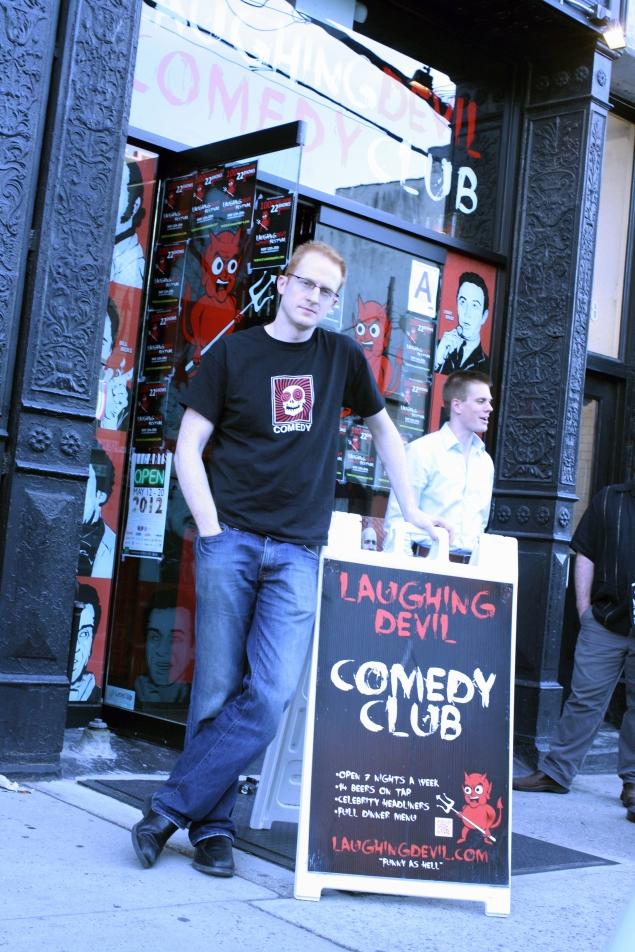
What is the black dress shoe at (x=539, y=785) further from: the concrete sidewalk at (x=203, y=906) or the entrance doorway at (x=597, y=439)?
the entrance doorway at (x=597, y=439)

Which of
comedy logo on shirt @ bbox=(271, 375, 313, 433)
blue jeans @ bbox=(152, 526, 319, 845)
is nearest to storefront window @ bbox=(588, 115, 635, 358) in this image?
comedy logo on shirt @ bbox=(271, 375, 313, 433)

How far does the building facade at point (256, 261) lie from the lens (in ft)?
16.8

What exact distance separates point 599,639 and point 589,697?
325mm

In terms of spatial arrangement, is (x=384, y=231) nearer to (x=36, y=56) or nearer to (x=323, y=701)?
(x=36, y=56)

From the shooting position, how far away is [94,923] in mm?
3330

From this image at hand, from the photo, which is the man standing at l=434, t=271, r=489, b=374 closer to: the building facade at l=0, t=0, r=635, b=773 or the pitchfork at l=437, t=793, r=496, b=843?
the building facade at l=0, t=0, r=635, b=773

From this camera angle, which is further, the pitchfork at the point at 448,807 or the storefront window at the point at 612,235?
the storefront window at the point at 612,235

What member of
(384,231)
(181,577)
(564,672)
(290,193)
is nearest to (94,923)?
(181,577)

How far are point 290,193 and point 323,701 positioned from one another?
2602 millimetres

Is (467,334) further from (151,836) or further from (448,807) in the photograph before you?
(151,836)

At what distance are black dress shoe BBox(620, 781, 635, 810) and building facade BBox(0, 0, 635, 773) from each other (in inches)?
37.5

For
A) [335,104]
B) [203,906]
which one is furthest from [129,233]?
[203,906]

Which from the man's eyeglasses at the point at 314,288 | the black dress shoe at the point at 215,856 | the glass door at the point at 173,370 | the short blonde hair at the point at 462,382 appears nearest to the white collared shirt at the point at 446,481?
the short blonde hair at the point at 462,382

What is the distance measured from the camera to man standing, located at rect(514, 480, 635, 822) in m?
6.47
